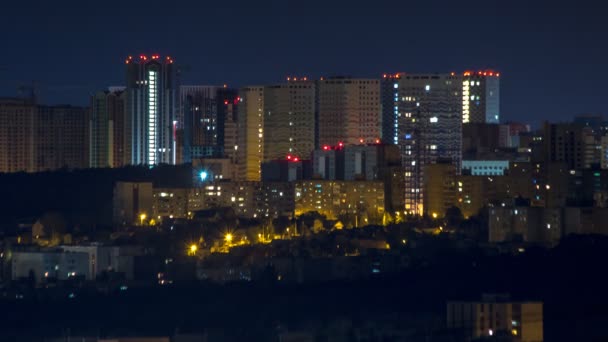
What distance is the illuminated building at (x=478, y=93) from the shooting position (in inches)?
1225

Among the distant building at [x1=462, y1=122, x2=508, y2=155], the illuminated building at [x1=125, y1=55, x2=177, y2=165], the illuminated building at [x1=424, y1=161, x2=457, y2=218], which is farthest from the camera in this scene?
the illuminated building at [x1=125, y1=55, x2=177, y2=165]

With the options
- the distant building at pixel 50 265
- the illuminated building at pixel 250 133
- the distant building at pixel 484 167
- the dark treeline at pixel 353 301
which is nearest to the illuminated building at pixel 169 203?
the illuminated building at pixel 250 133

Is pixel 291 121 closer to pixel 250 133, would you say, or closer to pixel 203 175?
pixel 250 133

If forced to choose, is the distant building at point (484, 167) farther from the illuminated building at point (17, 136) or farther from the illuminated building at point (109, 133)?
the illuminated building at point (17, 136)

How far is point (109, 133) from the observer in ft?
122

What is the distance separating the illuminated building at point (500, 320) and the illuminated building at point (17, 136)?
1808 centimetres

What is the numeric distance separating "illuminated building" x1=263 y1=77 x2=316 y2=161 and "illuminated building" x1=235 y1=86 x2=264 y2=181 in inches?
4.0

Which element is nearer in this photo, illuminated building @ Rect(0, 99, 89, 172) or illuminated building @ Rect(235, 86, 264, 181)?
illuminated building @ Rect(235, 86, 264, 181)

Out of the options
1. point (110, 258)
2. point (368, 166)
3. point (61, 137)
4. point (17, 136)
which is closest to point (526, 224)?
point (110, 258)

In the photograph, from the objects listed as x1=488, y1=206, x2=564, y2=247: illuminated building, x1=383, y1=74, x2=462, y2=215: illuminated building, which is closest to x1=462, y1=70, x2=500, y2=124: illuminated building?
x1=383, y1=74, x2=462, y2=215: illuminated building

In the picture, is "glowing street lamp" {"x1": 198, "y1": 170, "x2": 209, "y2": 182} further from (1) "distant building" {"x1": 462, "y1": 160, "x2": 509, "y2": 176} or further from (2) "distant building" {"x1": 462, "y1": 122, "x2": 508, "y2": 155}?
(1) "distant building" {"x1": 462, "y1": 160, "x2": 509, "y2": 176}

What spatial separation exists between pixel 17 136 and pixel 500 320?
66.6 ft

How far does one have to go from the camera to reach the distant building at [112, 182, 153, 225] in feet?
95.6


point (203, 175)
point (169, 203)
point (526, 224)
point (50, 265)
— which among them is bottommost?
point (50, 265)
